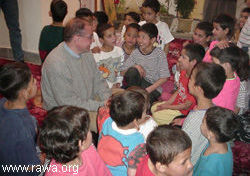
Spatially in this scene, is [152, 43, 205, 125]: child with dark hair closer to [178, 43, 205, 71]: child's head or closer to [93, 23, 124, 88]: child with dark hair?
[178, 43, 205, 71]: child's head

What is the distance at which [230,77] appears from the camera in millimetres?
2137

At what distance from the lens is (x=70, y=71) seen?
206 centimetres

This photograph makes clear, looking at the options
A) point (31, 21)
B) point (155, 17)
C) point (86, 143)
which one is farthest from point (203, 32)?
point (31, 21)

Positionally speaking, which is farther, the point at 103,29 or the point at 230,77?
the point at 103,29

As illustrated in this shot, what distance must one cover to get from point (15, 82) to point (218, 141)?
135 centimetres

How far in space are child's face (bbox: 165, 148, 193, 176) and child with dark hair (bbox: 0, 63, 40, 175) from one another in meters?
0.88

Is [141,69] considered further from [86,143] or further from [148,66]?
[86,143]

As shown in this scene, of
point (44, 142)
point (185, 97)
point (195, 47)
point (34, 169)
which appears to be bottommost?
point (34, 169)

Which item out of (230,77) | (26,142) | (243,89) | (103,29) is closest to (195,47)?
(230,77)

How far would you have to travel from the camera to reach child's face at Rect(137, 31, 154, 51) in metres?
2.71

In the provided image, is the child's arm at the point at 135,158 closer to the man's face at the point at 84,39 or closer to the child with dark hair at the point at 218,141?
the child with dark hair at the point at 218,141

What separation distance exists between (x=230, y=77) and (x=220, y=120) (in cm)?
85

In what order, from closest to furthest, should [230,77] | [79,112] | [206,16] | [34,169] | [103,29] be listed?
[79,112], [34,169], [230,77], [103,29], [206,16]

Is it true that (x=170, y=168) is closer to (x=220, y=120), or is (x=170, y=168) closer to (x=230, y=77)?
(x=220, y=120)
